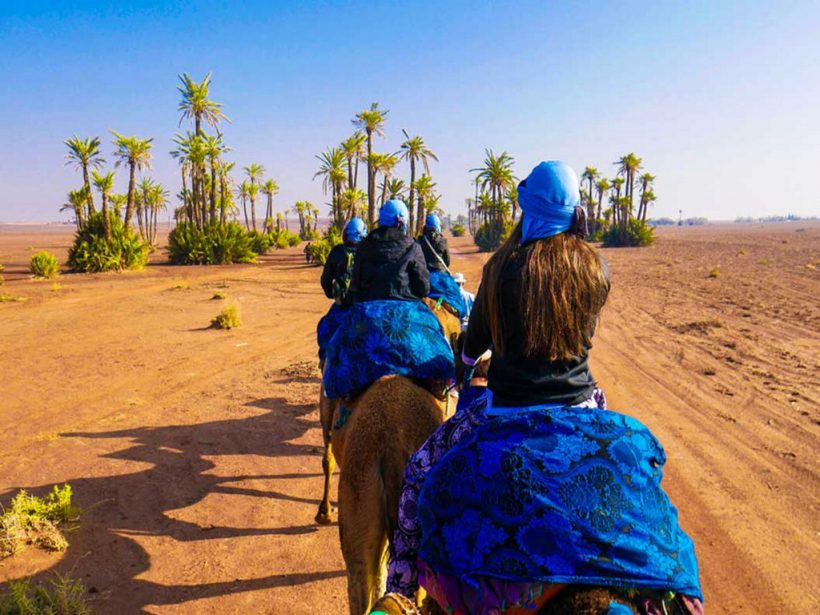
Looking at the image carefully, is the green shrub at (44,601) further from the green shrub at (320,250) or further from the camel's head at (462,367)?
the green shrub at (320,250)

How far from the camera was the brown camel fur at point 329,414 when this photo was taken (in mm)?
4518

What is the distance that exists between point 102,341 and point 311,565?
1023 centimetres

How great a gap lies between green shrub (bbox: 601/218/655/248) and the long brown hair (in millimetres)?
57671

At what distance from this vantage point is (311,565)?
4.29 m

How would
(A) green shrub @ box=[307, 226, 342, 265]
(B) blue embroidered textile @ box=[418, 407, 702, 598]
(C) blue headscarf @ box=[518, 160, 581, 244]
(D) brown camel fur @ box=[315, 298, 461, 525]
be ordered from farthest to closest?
(A) green shrub @ box=[307, 226, 342, 265], (D) brown camel fur @ box=[315, 298, 461, 525], (C) blue headscarf @ box=[518, 160, 581, 244], (B) blue embroidered textile @ box=[418, 407, 702, 598]

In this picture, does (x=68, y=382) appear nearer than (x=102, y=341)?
Yes

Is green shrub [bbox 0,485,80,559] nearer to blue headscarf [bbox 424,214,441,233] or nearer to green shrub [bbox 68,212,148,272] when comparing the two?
blue headscarf [bbox 424,214,441,233]

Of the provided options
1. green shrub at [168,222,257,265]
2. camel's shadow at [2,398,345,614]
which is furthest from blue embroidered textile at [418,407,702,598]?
green shrub at [168,222,257,265]

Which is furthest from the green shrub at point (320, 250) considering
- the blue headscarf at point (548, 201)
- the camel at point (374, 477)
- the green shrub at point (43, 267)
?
the blue headscarf at point (548, 201)

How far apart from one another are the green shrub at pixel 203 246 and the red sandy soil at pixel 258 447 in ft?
60.9

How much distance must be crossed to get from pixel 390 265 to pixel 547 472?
2514 millimetres

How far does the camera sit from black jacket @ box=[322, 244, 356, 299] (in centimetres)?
560

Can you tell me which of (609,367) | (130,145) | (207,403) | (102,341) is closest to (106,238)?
(130,145)

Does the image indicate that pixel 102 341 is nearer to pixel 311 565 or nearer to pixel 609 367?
pixel 311 565
